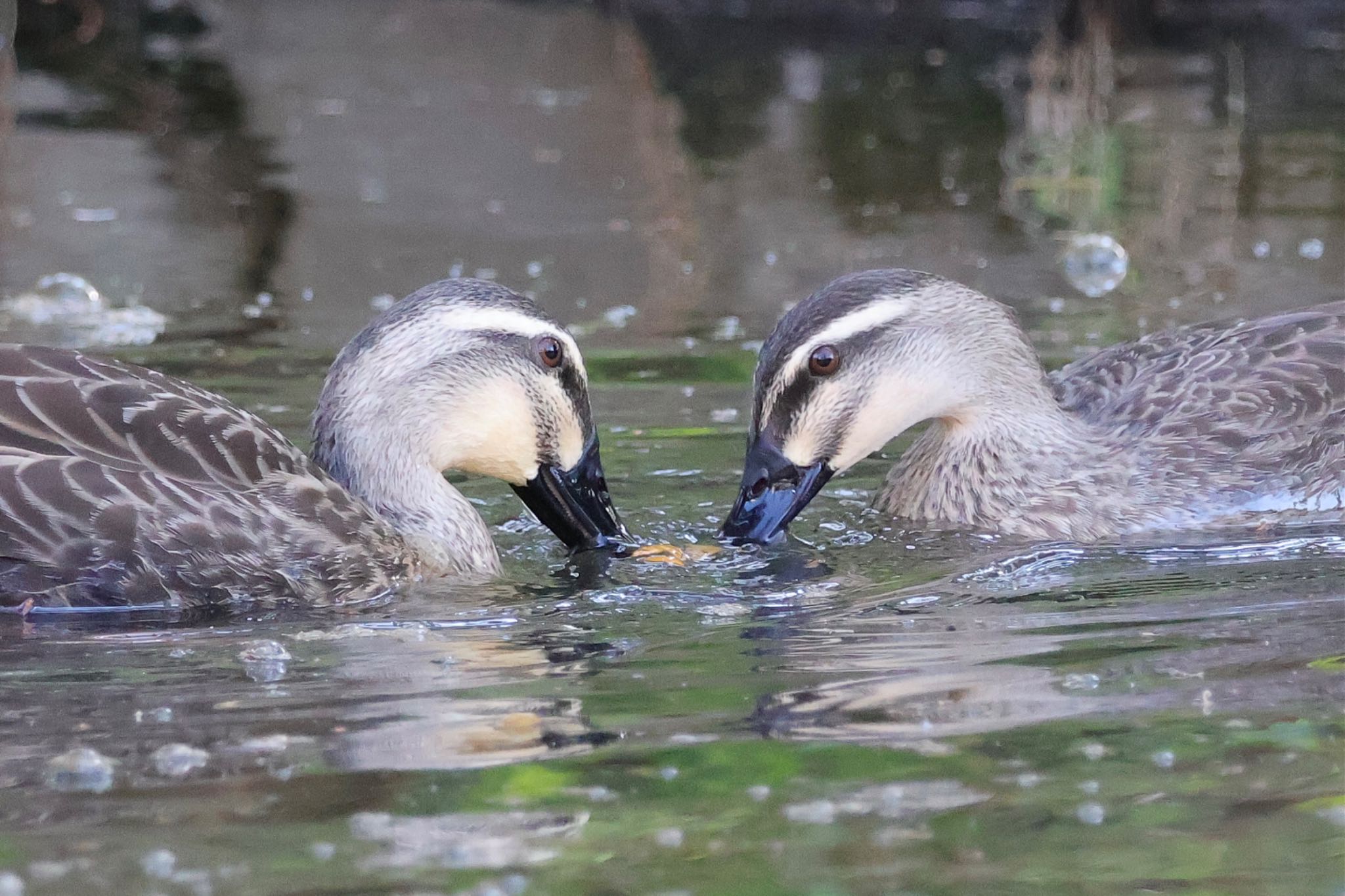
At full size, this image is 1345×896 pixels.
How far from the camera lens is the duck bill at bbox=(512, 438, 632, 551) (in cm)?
773

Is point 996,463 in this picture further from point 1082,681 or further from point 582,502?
point 1082,681

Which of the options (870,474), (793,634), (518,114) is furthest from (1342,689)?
(518,114)

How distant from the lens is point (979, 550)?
781 centimetres

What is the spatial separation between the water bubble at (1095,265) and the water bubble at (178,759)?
7932mm

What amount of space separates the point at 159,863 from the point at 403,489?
3.17m

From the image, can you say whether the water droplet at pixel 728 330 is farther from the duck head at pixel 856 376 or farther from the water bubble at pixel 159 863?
the water bubble at pixel 159 863

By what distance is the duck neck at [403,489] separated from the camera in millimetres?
7410

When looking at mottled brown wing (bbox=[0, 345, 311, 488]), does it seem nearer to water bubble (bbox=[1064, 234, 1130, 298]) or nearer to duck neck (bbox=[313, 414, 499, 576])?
duck neck (bbox=[313, 414, 499, 576])

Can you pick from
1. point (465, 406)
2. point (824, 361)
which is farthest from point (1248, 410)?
point (465, 406)

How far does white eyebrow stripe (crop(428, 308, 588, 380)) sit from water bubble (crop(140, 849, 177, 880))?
132 inches

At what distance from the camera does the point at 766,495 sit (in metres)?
7.82

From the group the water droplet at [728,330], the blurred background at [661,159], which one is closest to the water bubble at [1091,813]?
the blurred background at [661,159]

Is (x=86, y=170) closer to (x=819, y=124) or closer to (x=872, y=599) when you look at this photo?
(x=819, y=124)

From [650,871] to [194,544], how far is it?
8.62 feet
